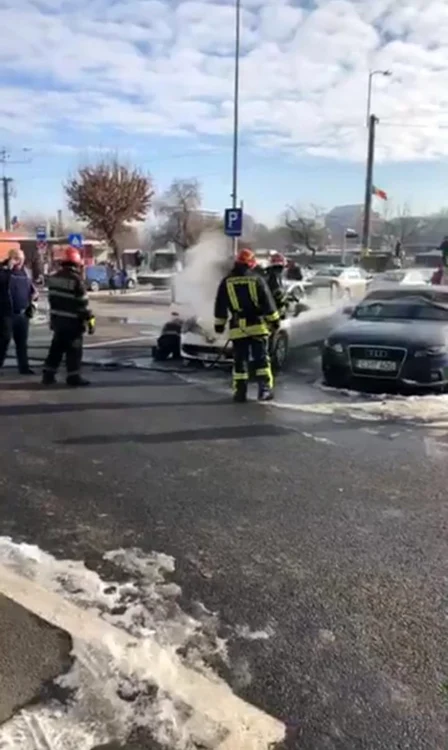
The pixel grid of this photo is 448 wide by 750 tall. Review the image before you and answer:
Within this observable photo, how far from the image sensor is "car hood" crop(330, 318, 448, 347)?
9.38 metres

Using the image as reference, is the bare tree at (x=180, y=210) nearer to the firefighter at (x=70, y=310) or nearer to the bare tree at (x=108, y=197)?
the bare tree at (x=108, y=197)

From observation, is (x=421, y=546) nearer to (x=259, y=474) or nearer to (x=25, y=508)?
(x=259, y=474)

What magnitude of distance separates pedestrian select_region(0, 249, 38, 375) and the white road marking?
7290 mm

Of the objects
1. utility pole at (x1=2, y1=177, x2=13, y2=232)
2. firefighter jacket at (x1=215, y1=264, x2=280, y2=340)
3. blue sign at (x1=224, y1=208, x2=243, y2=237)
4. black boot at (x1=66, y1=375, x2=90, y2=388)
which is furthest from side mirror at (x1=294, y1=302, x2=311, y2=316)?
utility pole at (x1=2, y1=177, x2=13, y2=232)

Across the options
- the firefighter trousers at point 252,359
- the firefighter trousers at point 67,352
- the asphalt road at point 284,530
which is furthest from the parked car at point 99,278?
the asphalt road at point 284,530

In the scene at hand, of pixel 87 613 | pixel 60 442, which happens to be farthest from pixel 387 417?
pixel 87 613

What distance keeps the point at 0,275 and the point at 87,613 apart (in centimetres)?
780

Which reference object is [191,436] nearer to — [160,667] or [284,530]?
[284,530]

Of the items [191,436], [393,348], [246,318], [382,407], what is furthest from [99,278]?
[191,436]

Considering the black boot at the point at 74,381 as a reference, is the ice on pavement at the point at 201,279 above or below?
above

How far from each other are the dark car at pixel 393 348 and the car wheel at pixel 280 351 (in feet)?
4.72

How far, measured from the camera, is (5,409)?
835 cm

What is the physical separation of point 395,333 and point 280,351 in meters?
2.70

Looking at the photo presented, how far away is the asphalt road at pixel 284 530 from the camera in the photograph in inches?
116
